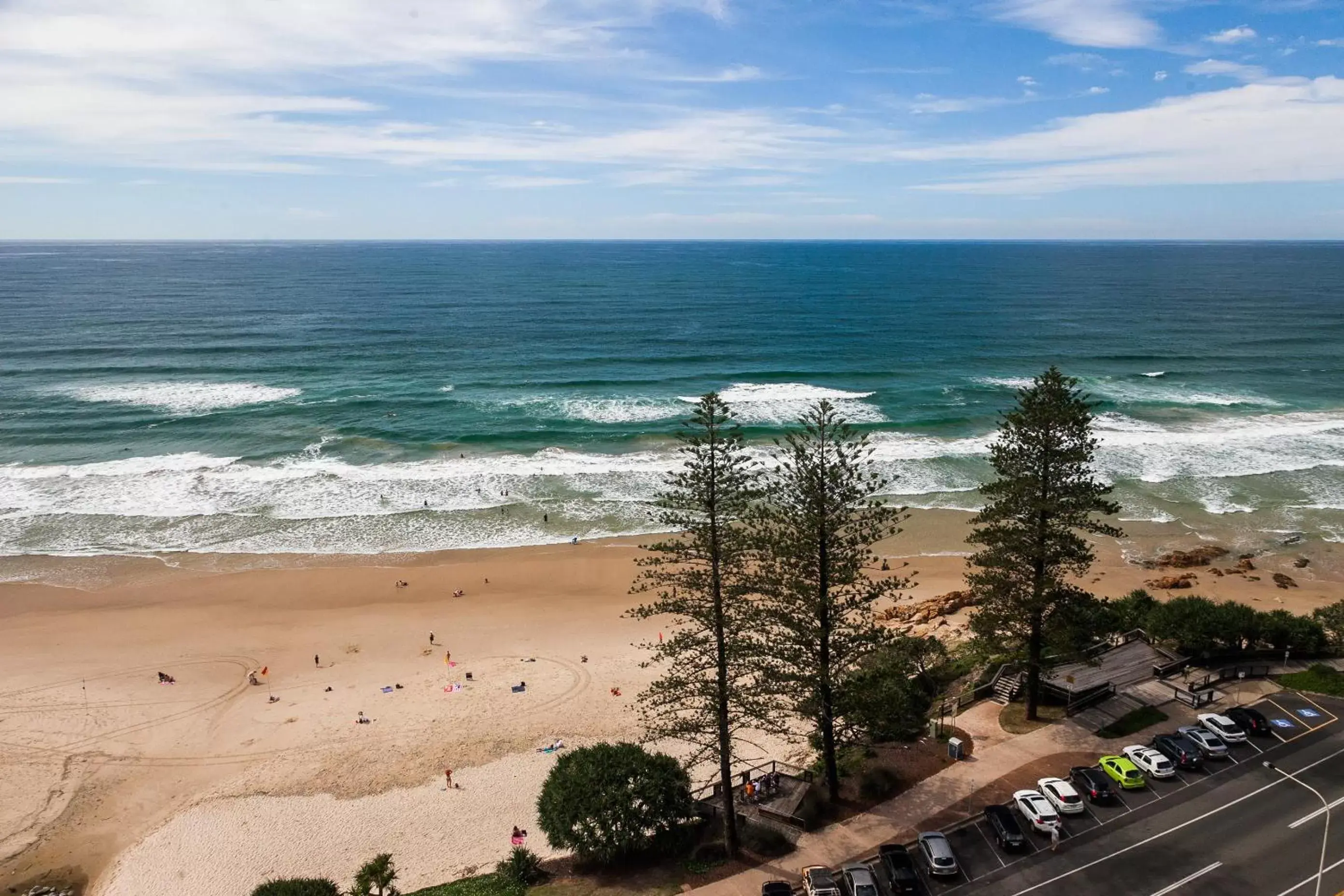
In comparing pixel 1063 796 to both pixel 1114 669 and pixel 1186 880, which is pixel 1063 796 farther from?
pixel 1114 669

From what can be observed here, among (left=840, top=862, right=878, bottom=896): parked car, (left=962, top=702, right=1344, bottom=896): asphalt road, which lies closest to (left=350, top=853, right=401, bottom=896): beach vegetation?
(left=840, top=862, right=878, bottom=896): parked car

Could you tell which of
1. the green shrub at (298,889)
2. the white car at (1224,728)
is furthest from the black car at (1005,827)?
the green shrub at (298,889)

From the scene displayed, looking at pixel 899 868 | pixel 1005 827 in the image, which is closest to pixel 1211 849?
pixel 1005 827

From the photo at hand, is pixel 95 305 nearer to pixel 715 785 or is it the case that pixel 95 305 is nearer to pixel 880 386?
pixel 880 386

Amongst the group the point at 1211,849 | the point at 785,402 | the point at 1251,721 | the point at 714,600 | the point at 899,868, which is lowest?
the point at 1211,849

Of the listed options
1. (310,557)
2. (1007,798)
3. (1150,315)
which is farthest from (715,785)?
(1150,315)

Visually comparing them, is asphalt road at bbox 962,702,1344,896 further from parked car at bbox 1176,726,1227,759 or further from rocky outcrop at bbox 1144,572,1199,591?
rocky outcrop at bbox 1144,572,1199,591
